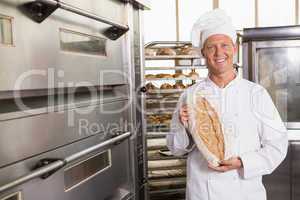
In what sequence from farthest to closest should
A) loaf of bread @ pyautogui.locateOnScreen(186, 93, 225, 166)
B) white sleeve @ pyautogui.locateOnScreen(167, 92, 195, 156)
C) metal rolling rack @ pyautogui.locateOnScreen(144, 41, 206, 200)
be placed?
metal rolling rack @ pyautogui.locateOnScreen(144, 41, 206, 200)
white sleeve @ pyautogui.locateOnScreen(167, 92, 195, 156)
loaf of bread @ pyautogui.locateOnScreen(186, 93, 225, 166)

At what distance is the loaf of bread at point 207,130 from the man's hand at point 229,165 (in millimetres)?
17

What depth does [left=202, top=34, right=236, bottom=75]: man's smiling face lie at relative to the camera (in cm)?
124

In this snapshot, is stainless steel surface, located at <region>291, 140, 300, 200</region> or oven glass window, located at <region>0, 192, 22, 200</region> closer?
oven glass window, located at <region>0, 192, 22, 200</region>

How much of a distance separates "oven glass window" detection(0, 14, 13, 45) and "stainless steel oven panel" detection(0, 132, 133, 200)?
0.25 m

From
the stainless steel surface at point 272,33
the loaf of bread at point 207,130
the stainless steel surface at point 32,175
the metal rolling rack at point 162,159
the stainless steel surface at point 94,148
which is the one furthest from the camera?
the metal rolling rack at point 162,159

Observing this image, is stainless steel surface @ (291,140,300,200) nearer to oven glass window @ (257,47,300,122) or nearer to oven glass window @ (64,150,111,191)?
oven glass window @ (257,47,300,122)

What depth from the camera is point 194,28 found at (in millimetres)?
1335

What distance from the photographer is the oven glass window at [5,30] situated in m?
0.61

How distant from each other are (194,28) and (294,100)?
132 cm

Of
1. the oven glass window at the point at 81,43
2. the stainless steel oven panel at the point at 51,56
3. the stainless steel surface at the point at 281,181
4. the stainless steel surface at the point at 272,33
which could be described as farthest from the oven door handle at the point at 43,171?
the stainless steel surface at the point at 281,181

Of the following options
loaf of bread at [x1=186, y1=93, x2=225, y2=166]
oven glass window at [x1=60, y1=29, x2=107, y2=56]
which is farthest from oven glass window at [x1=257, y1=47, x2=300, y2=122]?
oven glass window at [x1=60, y1=29, x2=107, y2=56]

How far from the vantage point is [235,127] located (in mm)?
1252

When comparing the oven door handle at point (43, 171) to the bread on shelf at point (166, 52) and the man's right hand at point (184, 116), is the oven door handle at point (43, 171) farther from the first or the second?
the bread on shelf at point (166, 52)

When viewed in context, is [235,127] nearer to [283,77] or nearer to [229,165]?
[229,165]
